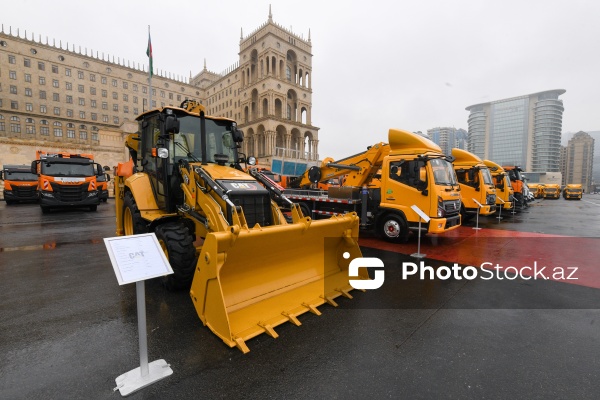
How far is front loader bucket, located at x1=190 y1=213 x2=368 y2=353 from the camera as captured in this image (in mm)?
3113

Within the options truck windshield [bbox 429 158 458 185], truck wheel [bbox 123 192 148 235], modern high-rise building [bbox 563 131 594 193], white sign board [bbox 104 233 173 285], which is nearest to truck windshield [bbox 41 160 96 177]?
truck wheel [bbox 123 192 148 235]

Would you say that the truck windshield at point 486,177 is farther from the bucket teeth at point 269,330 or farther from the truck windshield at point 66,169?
the truck windshield at point 66,169

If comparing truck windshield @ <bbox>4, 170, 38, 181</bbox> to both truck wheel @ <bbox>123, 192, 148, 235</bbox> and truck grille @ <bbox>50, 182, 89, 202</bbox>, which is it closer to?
truck grille @ <bbox>50, 182, 89, 202</bbox>

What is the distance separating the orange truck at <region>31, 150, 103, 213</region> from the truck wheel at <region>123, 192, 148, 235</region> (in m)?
9.75

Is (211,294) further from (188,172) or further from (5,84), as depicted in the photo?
(5,84)

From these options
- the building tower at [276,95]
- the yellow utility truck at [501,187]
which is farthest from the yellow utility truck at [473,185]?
the building tower at [276,95]

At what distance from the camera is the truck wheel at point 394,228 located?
8008mm

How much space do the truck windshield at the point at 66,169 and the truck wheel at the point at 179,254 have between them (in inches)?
528

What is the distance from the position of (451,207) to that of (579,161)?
127 meters

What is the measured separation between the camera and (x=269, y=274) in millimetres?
3852

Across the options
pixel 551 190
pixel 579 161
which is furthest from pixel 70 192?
pixel 579 161

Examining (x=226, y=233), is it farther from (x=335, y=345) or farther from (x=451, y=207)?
(x=451, y=207)

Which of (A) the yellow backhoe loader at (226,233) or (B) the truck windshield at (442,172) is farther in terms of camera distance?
(B) the truck windshield at (442,172)

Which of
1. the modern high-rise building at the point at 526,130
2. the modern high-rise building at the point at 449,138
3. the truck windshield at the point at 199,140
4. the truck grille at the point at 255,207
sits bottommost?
the truck grille at the point at 255,207
